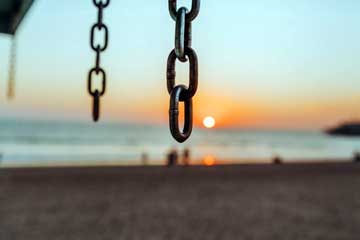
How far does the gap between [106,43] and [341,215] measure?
730 centimetres

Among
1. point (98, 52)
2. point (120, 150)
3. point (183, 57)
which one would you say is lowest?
point (120, 150)

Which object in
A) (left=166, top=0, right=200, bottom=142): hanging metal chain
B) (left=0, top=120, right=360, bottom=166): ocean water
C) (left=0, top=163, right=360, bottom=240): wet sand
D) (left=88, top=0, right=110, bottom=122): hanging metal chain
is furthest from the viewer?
(left=0, top=120, right=360, bottom=166): ocean water

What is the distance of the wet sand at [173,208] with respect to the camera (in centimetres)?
593

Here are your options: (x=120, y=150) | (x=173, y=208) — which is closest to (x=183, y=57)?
(x=173, y=208)

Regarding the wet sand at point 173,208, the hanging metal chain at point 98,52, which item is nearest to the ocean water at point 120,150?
the wet sand at point 173,208

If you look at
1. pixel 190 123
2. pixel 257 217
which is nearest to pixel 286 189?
pixel 257 217

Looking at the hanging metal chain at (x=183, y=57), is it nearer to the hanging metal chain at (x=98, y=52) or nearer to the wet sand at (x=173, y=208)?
the hanging metal chain at (x=98, y=52)

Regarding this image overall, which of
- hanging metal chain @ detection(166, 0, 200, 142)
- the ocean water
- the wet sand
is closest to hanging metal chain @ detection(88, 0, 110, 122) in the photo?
hanging metal chain @ detection(166, 0, 200, 142)

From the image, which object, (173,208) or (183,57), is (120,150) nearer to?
(173,208)

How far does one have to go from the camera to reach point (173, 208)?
7750 mm

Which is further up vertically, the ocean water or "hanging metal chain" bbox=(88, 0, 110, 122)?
"hanging metal chain" bbox=(88, 0, 110, 122)

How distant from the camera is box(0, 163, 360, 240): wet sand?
5.93m

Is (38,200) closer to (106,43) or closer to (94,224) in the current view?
(94,224)

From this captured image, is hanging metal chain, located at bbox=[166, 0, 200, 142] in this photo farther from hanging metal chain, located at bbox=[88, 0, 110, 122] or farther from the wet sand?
the wet sand
